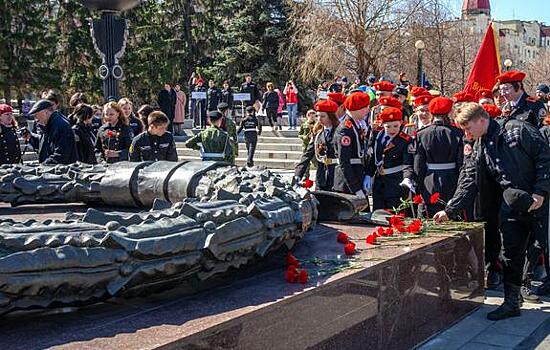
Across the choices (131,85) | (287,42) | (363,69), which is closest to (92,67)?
(131,85)

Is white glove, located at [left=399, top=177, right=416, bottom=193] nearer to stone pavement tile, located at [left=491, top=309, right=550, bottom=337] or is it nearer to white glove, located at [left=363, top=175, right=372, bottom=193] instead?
white glove, located at [left=363, top=175, right=372, bottom=193]

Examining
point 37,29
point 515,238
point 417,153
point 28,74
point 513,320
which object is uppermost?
point 37,29

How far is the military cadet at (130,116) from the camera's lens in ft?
28.3

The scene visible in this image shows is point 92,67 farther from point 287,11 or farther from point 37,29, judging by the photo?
point 287,11

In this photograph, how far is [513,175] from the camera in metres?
5.38

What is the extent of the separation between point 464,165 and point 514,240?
845 mm

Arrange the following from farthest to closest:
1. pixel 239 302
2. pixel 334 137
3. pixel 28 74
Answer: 1. pixel 28 74
2. pixel 334 137
3. pixel 239 302

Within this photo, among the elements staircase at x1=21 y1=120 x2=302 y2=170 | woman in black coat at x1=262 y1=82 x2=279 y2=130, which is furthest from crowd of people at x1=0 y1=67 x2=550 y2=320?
woman in black coat at x1=262 y1=82 x2=279 y2=130

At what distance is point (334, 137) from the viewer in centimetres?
720

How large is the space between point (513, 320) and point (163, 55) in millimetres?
31149

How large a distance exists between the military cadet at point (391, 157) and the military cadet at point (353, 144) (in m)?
0.19

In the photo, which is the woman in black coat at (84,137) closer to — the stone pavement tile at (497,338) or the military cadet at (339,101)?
Answer: the military cadet at (339,101)

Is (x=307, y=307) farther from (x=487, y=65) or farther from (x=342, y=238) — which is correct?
(x=487, y=65)

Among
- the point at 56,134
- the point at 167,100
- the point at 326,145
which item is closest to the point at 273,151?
the point at 167,100
